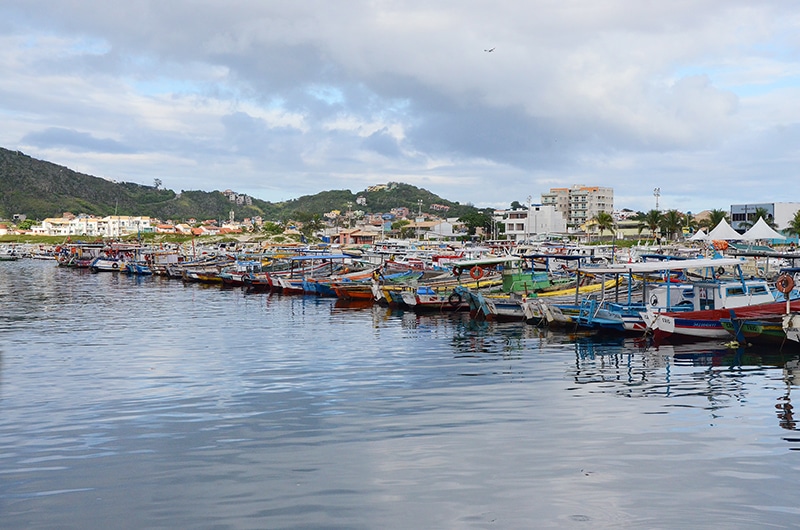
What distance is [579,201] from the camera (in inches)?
7200

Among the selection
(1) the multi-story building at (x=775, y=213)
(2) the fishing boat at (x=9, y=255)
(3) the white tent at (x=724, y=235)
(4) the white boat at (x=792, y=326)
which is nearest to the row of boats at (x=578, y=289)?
(4) the white boat at (x=792, y=326)

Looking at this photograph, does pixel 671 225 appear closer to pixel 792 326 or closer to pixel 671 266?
pixel 671 266

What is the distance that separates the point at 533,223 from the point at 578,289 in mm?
105892

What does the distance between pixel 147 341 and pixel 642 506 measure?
89.3 ft

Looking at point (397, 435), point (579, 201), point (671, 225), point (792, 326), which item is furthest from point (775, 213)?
point (397, 435)

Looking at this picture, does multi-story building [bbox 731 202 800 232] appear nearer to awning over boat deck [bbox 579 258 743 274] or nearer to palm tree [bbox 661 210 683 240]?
palm tree [bbox 661 210 683 240]

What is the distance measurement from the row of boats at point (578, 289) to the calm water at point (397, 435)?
5.89 feet

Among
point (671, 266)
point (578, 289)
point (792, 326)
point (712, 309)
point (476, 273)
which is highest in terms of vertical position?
point (671, 266)

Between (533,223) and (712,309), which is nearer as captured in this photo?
(712,309)

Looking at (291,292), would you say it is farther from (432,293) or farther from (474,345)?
(474,345)

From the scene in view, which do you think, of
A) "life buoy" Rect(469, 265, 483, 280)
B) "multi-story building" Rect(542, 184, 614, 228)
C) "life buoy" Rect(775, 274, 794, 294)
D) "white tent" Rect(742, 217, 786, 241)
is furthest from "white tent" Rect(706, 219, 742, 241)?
"multi-story building" Rect(542, 184, 614, 228)

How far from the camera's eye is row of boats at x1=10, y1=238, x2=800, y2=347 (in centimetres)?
3030

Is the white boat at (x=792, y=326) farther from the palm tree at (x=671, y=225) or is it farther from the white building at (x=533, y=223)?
the white building at (x=533, y=223)

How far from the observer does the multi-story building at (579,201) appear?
182 meters
